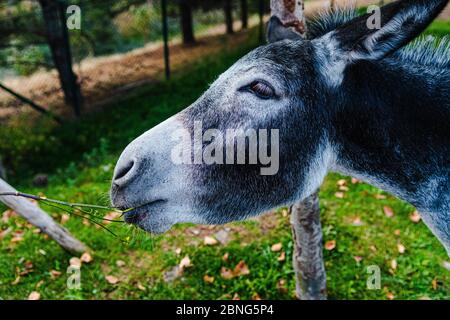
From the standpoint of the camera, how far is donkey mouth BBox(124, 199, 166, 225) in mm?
2107

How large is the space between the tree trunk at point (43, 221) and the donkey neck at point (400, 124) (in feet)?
10.9

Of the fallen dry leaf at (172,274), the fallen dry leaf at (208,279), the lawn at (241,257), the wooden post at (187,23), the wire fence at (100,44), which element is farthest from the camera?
the wooden post at (187,23)

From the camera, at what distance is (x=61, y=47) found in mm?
8258

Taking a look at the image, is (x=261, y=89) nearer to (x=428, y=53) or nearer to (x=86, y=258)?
(x=428, y=53)

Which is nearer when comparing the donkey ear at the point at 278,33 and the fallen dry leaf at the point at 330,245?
the donkey ear at the point at 278,33

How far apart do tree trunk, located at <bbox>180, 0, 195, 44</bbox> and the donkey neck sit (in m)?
9.10

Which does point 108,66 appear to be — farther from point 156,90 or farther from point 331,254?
point 331,254

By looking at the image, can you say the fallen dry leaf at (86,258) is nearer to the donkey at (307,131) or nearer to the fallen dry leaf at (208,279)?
the fallen dry leaf at (208,279)

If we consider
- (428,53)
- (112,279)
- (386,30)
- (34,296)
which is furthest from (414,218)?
(34,296)

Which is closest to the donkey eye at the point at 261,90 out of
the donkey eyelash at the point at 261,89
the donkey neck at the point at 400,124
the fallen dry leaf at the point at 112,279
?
the donkey eyelash at the point at 261,89

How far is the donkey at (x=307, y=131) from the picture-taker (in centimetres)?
206

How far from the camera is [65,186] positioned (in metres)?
6.47

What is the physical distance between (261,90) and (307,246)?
193 centimetres
